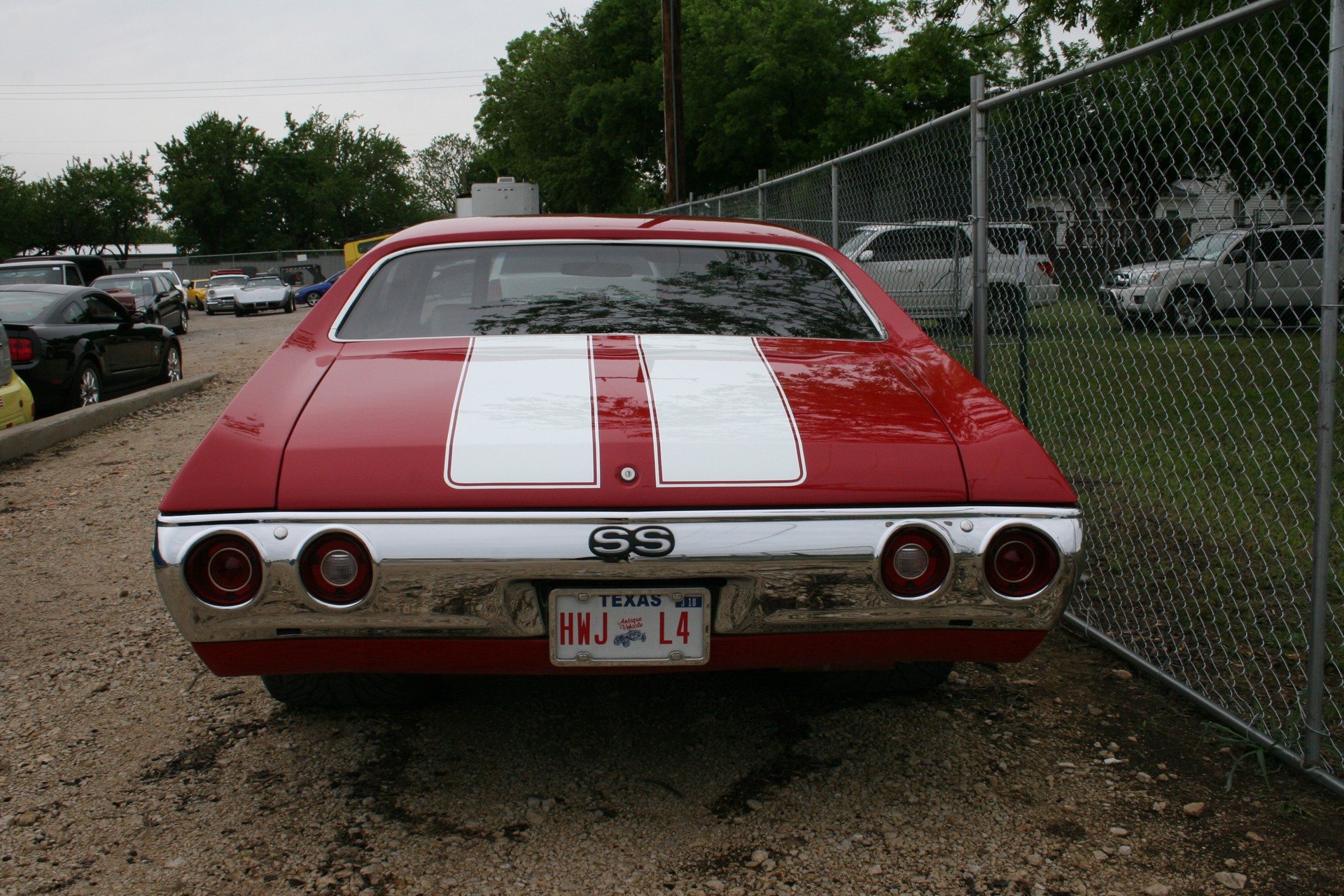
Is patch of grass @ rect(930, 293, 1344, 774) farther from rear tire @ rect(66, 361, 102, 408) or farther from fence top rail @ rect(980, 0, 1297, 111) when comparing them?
rear tire @ rect(66, 361, 102, 408)

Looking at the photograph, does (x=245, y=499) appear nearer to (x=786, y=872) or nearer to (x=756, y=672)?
(x=786, y=872)

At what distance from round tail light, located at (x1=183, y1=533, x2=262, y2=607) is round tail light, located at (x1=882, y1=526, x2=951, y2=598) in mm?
1338

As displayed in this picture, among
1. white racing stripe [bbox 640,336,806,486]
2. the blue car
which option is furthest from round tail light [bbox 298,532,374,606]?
the blue car

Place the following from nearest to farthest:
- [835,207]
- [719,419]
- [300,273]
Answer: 1. [719,419]
2. [835,207]
3. [300,273]

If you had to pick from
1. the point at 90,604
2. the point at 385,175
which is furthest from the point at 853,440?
the point at 385,175

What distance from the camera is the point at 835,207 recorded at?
6340mm

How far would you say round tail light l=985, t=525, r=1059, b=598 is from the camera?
233cm

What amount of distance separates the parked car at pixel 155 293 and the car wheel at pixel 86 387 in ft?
37.7

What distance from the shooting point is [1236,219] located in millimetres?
2855

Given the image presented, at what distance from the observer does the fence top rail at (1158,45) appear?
253 centimetres

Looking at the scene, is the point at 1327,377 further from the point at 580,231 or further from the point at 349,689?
the point at 349,689

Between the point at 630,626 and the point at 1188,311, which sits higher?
the point at 1188,311

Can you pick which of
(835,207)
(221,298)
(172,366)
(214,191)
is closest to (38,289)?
(172,366)

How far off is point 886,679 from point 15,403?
746cm
